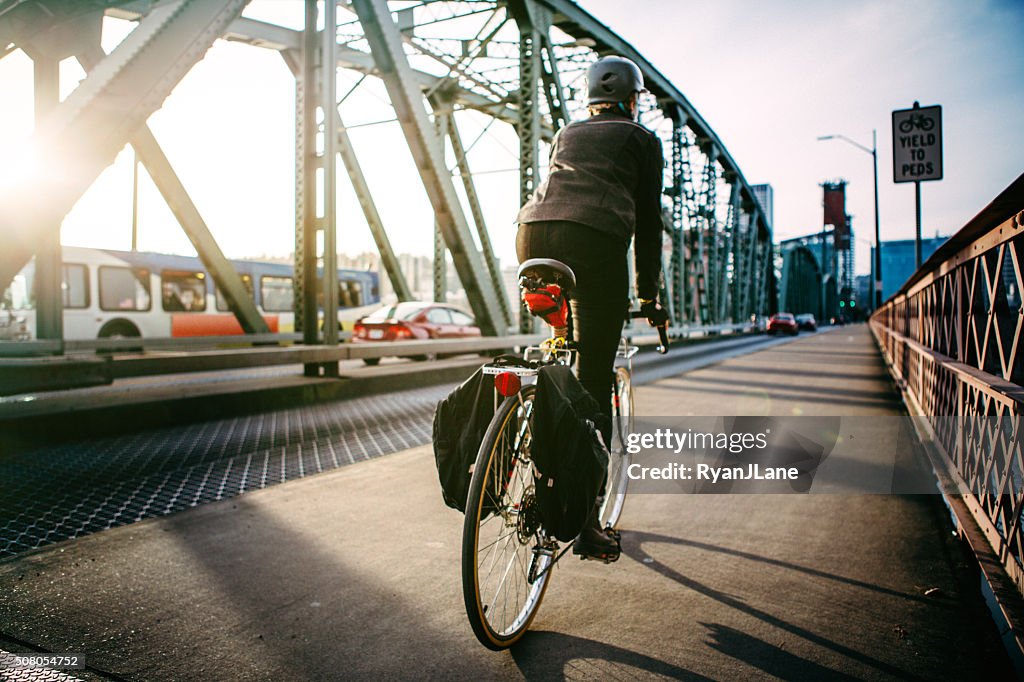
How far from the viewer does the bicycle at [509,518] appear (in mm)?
1839

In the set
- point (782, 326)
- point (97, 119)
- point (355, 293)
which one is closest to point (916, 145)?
point (97, 119)

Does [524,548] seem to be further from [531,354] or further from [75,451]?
[75,451]

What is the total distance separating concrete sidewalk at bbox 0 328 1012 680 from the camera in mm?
1926

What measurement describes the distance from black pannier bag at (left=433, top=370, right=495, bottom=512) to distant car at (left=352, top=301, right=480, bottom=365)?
35.5ft

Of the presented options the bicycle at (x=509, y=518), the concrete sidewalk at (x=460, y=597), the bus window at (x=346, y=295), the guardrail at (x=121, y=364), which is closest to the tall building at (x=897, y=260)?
the bus window at (x=346, y=295)

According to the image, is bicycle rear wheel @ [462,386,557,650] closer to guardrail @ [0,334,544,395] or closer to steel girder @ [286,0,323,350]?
guardrail @ [0,334,544,395]

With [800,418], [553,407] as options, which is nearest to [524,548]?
[553,407]

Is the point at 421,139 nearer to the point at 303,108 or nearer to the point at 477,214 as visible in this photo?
the point at 303,108

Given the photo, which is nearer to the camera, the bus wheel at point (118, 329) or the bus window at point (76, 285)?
the bus window at point (76, 285)

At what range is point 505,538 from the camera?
209cm

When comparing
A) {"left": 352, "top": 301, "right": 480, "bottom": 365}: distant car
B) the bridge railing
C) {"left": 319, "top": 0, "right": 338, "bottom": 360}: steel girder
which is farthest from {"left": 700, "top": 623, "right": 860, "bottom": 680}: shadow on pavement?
{"left": 352, "top": 301, "right": 480, "bottom": 365}: distant car

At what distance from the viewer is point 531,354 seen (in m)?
2.44

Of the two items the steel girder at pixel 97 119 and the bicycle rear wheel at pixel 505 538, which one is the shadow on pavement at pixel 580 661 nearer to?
the bicycle rear wheel at pixel 505 538

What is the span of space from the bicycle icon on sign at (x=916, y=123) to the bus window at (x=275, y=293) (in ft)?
61.9
